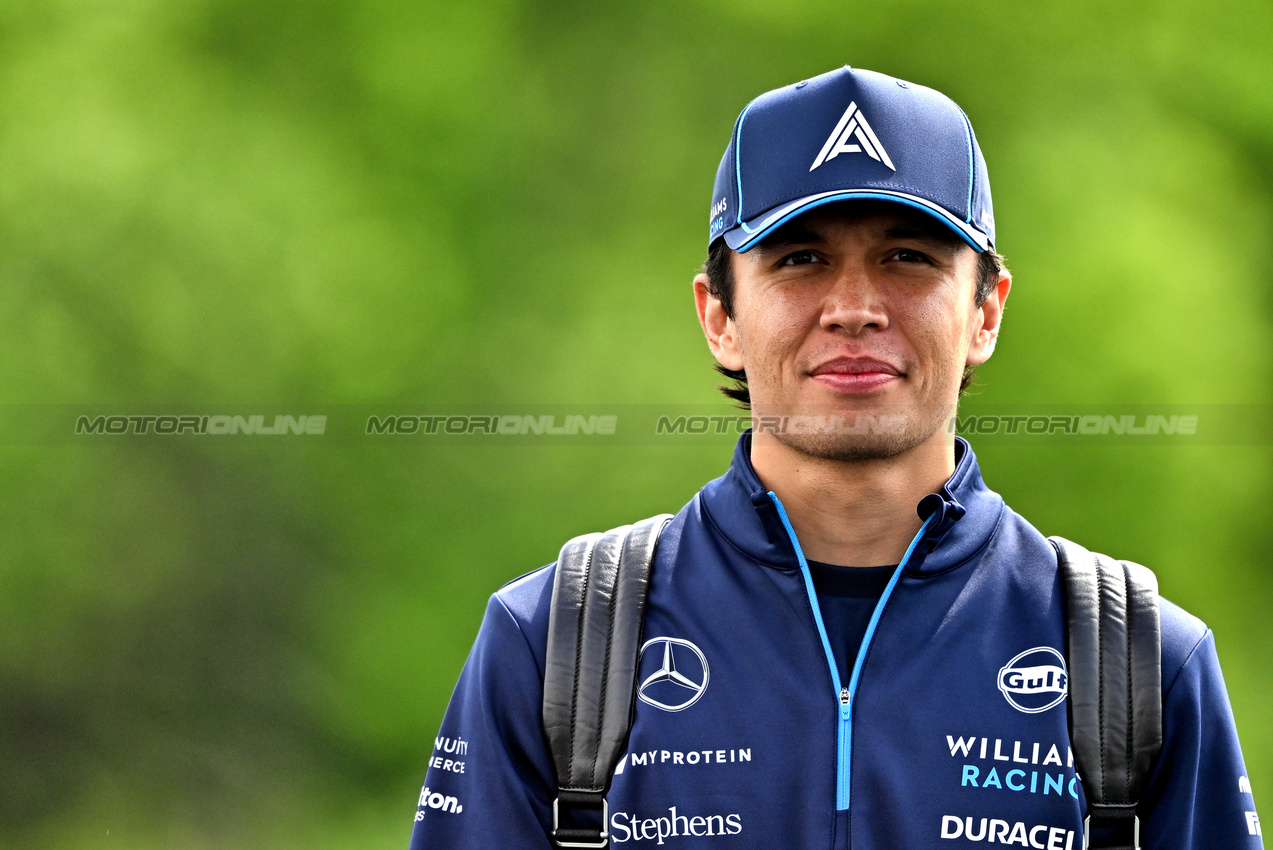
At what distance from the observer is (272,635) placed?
5230 millimetres

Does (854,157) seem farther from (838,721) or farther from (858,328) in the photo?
(838,721)

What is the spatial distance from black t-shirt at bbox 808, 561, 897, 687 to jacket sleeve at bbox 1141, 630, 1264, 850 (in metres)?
0.45

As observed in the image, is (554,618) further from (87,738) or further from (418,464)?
(87,738)

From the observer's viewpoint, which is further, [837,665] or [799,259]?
[799,259]

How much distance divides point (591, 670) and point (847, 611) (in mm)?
410

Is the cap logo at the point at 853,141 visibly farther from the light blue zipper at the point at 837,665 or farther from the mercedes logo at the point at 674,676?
the mercedes logo at the point at 674,676

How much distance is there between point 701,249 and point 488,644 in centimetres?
359

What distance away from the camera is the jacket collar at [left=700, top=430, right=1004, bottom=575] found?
6.51 ft

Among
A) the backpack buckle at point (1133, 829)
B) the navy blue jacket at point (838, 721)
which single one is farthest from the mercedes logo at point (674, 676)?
the backpack buckle at point (1133, 829)

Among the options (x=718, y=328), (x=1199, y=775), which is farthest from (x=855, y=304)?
(x=1199, y=775)

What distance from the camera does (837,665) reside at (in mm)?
1900

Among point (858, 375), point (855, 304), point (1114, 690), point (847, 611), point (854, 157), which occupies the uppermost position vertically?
point (854, 157)

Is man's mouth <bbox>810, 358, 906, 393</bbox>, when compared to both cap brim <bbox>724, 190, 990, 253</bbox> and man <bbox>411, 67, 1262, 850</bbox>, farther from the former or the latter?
cap brim <bbox>724, 190, 990, 253</bbox>

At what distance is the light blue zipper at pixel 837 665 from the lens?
1808 millimetres
